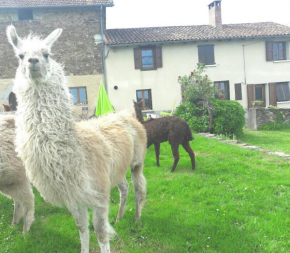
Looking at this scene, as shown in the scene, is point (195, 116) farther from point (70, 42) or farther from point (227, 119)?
point (70, 42)

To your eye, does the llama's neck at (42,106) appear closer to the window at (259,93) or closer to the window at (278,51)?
the window at (259,93)

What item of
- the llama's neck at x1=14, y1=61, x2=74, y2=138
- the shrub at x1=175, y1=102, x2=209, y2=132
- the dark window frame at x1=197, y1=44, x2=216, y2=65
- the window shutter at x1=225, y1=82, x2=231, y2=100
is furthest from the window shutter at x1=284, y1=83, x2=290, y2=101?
the llama's neck at x1=14, y1=61, x2=74, y2=138

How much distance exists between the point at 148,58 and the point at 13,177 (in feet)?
55.2

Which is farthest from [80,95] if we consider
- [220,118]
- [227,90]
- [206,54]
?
[227,90]

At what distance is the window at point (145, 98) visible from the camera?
63.3 feet

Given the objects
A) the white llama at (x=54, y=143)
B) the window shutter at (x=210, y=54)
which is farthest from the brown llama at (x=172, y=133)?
the window shutter at (x=210, y=54)

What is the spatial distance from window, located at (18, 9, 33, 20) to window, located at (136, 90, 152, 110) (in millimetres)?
9301

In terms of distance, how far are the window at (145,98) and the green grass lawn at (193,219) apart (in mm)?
13627

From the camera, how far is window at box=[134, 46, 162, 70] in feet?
61.1

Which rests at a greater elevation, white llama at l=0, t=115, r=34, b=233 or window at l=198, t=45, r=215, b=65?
window at l=198, t=45, r=215, b=65

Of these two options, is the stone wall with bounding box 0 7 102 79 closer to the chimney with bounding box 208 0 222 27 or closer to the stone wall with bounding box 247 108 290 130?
the chimney with bounding box 208 0 222 27

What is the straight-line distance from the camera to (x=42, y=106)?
2391 millimetres

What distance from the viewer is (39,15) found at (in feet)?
58.0

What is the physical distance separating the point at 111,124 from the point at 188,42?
17.1 m
